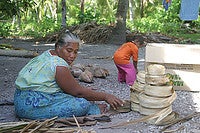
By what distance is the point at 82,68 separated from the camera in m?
6.73

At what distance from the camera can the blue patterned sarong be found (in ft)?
12.1

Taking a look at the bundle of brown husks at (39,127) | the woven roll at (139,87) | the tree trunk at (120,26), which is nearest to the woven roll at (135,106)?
the woven roll at (139,87)

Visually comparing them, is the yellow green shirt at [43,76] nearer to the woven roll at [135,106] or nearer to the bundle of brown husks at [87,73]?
the woven roll at [135,106]

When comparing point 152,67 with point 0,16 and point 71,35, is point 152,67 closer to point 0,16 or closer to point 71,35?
point 71,35

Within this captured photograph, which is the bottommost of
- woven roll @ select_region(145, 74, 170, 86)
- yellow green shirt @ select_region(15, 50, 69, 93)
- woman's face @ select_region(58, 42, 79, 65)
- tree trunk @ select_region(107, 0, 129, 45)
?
tree trunk @ select_region(107, 0, 129, 45)

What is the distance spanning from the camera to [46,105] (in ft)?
12.1

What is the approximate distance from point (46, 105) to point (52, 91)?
156mm

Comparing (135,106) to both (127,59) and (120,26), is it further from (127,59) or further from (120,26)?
(120,26)

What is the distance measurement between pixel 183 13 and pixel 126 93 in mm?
7206

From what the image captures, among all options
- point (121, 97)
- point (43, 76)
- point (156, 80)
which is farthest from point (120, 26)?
point (43, 76)

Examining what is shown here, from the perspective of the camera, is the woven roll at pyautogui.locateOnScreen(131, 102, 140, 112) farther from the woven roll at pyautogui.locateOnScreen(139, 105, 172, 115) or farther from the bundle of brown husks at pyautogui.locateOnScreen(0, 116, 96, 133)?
the bundle of brown husks at pyautogui.locateOnScreen(0, 116, 96, 133)

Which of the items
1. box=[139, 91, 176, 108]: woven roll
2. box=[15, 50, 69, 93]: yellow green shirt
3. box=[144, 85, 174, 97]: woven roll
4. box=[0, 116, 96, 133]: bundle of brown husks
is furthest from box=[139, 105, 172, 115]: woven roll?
box=[15, 50, 69, 93]: yellow green shirt

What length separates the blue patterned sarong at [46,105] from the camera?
12.1 ft

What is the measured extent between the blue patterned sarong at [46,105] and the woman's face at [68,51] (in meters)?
0.37
